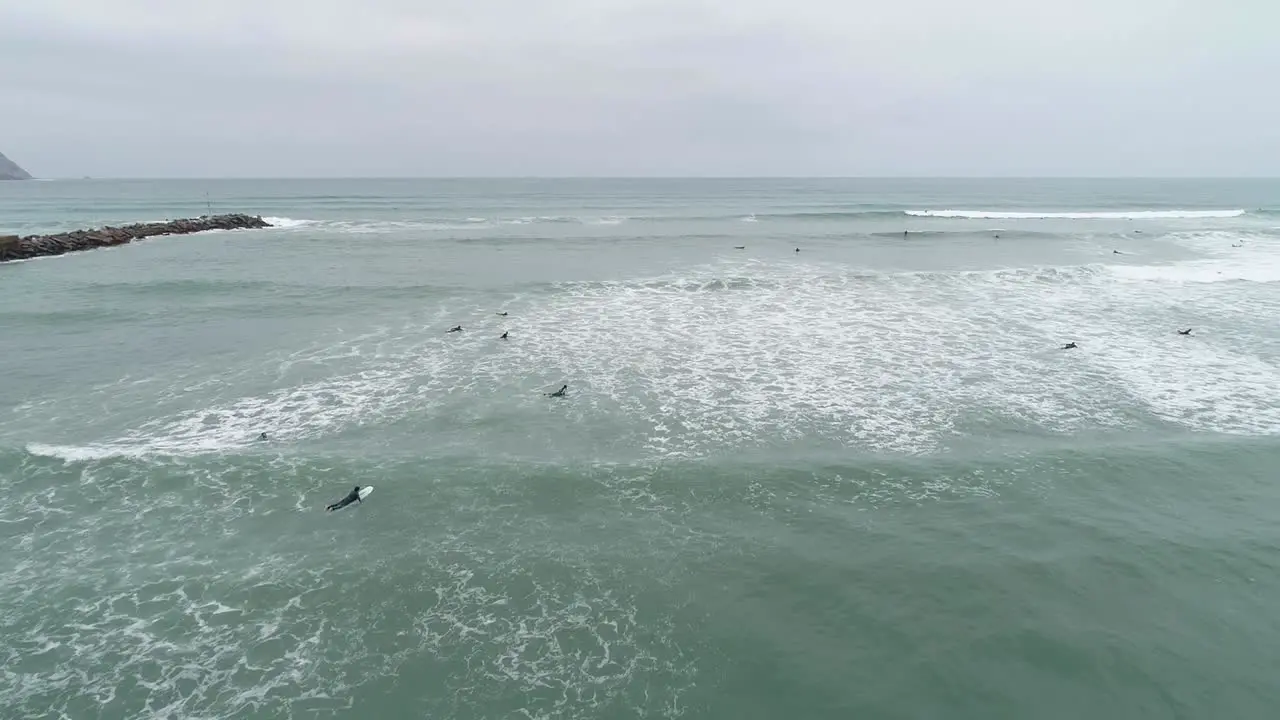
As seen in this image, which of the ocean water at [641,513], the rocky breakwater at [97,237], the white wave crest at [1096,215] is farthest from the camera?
the white wave crest at [1096,215]

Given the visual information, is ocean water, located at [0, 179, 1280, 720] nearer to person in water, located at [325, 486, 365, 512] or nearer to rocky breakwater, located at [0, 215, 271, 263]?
person in water, located at [325, 486, 365, 512]

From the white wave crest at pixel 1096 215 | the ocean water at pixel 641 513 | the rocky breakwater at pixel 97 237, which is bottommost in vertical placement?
the ocean water at pixel 641 513

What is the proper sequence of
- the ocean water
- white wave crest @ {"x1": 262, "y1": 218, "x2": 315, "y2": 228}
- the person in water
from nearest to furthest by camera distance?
the ocean water, the person in water, white wave crest @ {"x1": 262, "y1": 218, "x2": 315, "y2": 228}

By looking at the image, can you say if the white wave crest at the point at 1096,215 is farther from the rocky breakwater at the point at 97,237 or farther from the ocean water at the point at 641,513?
the rocky breakwater at the point at 97,237

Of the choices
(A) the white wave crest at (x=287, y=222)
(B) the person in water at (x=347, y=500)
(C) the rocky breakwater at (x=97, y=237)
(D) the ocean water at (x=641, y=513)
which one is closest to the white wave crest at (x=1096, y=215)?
(D) the ocean water at (x=641, y=513)

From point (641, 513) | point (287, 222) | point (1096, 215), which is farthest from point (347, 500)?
point (1096, 215)

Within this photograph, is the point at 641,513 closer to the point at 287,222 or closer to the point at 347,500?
the point at 347,500

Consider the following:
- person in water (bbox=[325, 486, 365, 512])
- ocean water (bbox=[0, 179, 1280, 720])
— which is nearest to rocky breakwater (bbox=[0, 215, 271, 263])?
ocean water (bbox=[0, 179, 1280, 720])

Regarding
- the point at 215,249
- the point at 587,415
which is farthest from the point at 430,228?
the point at 587,415
